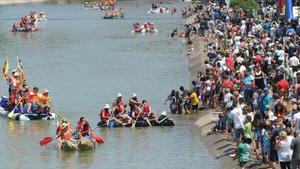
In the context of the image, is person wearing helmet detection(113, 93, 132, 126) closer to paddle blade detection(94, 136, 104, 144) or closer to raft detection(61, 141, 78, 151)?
paddle blade detection(94, 136, 104, 144)

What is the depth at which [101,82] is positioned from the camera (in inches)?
1812

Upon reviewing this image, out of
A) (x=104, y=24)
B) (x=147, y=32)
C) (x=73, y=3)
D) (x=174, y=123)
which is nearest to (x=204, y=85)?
(x=174, y=123)

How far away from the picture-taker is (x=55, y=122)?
3459 centimetres

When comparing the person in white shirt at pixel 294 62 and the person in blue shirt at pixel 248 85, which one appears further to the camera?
the person in white shirt at pixel 294 62

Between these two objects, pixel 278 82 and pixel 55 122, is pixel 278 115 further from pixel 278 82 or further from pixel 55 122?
pixel 55 122

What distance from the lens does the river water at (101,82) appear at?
27844 mm

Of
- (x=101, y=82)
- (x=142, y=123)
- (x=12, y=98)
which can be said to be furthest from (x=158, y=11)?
(x=142, y=123)

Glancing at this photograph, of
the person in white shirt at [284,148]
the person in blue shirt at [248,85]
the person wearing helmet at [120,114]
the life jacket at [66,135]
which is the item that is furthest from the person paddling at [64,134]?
the person in white shirt at [284,148]

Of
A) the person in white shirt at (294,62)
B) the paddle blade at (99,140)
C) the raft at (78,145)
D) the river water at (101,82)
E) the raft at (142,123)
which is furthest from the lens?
the raft at (142,123)

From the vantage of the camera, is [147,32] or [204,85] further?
[147,32]

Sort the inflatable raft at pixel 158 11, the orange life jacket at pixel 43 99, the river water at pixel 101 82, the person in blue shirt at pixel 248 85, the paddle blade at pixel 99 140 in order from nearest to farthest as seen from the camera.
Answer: the river water at pixel 101 82 < the person in blue shirt at pixel 248 85 < the paddle blade at pixel 99 140 < the orange life jacket at pixel 43 99 < the inflatable raft at pixel 158 11

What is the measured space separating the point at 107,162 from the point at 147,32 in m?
51.3

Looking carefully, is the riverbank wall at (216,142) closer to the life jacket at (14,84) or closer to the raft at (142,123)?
the raft at (142,123)

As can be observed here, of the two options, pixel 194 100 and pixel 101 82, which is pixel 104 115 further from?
pixel 101 82
